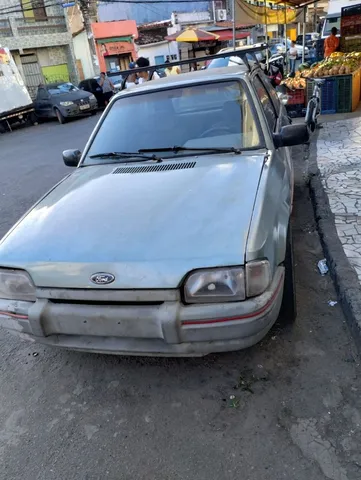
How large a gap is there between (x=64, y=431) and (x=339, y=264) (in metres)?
2.35

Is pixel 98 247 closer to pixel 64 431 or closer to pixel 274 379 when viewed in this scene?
pixel 64 431

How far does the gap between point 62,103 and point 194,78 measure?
46.0 feet

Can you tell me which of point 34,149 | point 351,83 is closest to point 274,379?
point 351,83

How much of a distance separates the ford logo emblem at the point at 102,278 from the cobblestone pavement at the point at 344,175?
2.01 m

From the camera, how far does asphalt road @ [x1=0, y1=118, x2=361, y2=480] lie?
1998 mm

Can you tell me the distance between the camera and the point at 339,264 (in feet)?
10.9

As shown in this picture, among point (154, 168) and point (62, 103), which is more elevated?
Result: point (154, 168)

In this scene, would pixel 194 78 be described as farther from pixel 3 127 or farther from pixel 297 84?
pixel 3 127

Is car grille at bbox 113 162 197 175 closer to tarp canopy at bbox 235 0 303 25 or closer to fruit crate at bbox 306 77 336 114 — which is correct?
fruit crate at bbox 306 77 336 114

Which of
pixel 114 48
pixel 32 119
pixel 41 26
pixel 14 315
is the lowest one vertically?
pixel 32 119

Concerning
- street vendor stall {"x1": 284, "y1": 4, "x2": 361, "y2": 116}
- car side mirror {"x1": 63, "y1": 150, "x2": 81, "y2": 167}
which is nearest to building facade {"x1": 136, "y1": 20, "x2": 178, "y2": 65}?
street vendor stall {"x1": 284, "y1": 4, "x2": 361, "y2": 116}

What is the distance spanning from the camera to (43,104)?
1712 centimetres

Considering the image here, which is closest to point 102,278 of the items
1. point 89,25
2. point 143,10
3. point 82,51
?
point 89,25

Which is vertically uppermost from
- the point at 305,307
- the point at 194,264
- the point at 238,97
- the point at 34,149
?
the point at 238,97
